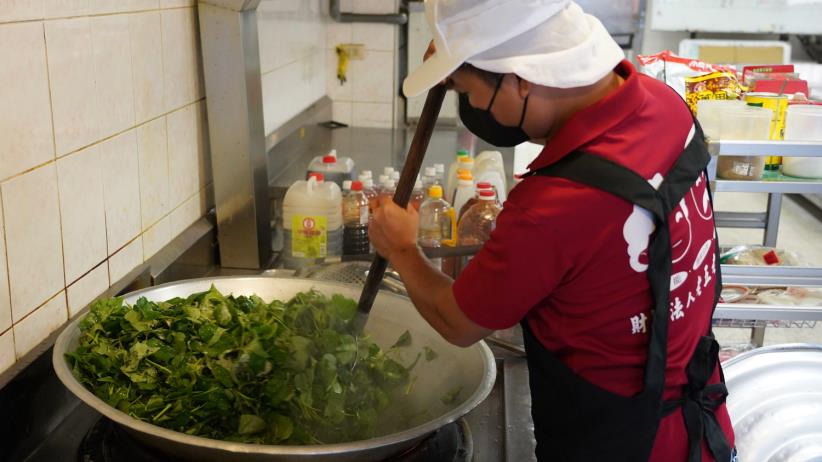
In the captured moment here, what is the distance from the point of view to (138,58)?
1.87 meters

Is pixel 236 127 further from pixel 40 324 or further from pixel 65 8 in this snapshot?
pixel 40 324

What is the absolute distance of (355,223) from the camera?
2.56 meters

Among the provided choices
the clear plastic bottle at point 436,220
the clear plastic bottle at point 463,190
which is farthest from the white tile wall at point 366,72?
the clear plastic bottle at point 436,220

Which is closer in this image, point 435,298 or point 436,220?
point 435,298

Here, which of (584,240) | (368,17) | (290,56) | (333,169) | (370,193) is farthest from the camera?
(368,17)

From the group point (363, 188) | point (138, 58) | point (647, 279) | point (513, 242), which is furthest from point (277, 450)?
point (363, 188)

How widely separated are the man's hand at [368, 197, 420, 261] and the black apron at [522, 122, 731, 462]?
0.73 ft

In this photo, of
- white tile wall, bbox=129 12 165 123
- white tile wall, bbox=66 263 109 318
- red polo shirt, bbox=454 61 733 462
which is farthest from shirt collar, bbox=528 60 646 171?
white tile wall, bbox=129 12 165 123

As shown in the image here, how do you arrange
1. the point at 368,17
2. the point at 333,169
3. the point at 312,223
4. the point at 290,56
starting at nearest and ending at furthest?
the point at 312,223 → the point at 333,169 → the point at 290,56 → the point at 368,17

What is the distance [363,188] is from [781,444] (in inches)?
52.9

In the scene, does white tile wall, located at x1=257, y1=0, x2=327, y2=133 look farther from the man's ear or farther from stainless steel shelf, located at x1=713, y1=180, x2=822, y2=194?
the man's ear

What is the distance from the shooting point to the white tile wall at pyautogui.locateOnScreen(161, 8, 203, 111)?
202 centimetres

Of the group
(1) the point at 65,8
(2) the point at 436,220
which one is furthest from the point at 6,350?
(2) the point at 436,220

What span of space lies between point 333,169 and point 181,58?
0.83 m
